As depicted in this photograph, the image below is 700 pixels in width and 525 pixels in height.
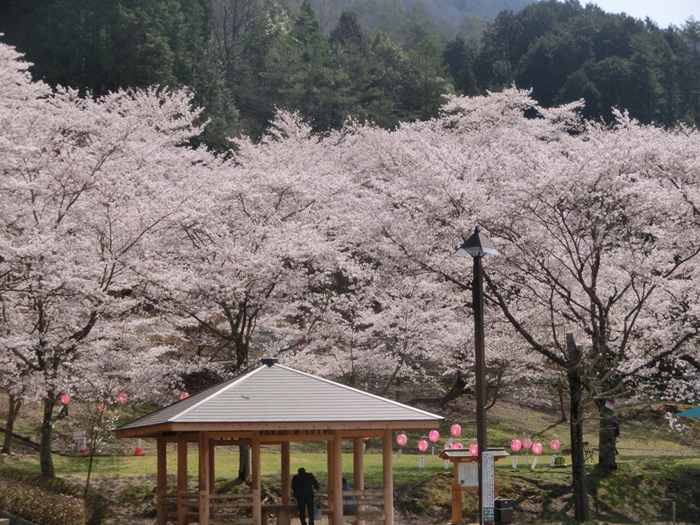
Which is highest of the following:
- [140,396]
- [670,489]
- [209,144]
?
[209,144]

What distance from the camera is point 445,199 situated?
14.6 m

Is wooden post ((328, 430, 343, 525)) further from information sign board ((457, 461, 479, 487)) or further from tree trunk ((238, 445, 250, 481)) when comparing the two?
tree trunk ((238, 445, 250, 481))

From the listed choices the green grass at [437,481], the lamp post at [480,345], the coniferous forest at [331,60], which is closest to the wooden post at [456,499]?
the green grass at [437,481]

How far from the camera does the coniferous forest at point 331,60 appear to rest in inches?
1372

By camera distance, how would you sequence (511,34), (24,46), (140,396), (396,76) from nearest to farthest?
(140,396)
(24,46)
(396,76)
(511,34)

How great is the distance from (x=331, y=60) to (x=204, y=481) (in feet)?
128

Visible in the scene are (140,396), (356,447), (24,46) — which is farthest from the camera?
(24,46)

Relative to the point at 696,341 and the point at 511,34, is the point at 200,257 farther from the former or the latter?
the point at 511,34

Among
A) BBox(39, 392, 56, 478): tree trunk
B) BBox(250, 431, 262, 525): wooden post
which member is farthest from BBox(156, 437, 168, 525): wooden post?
BBox(39, 392, 56, 478): tree trunk

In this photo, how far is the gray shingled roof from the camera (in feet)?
32.2

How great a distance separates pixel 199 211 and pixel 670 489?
12.4 m

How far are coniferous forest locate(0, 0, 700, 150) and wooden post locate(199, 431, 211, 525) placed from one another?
2662 cm

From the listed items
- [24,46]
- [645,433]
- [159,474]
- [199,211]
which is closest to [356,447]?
[159,474]

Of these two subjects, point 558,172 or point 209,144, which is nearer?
point 558,172
